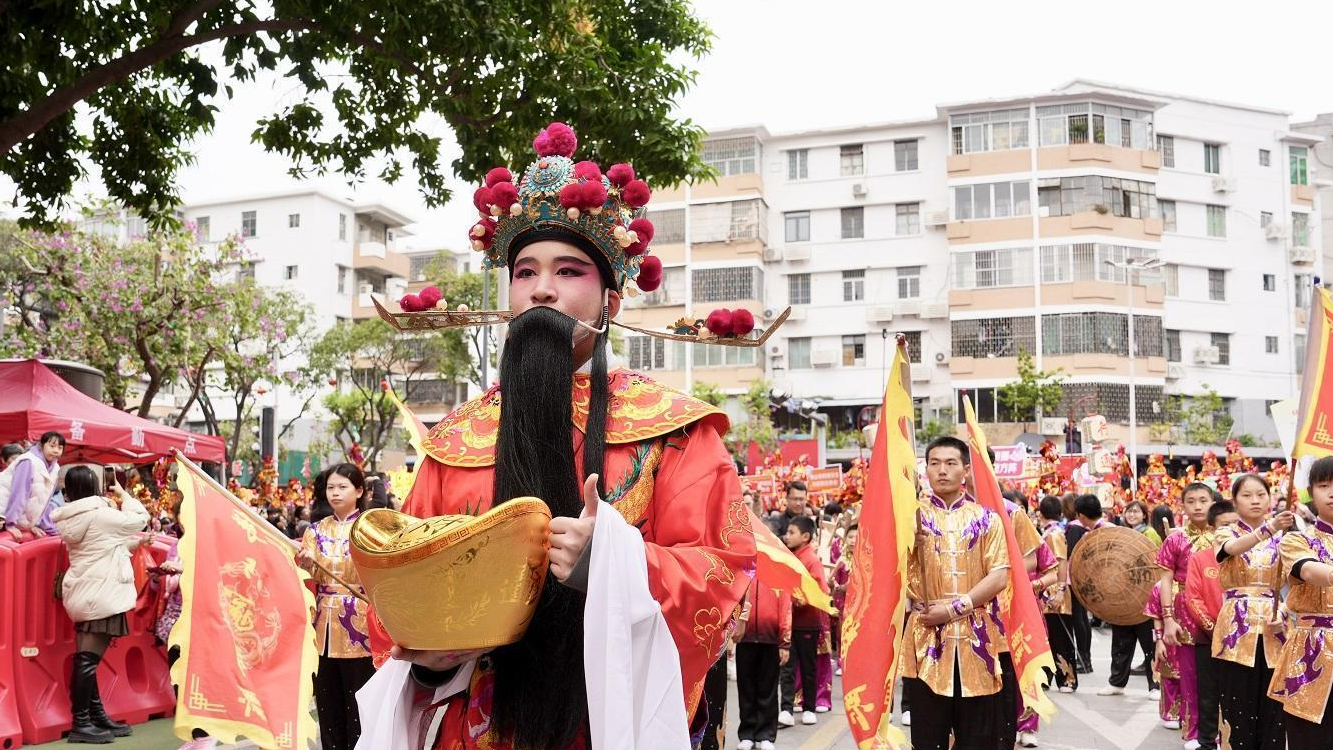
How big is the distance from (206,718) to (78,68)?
203 inches

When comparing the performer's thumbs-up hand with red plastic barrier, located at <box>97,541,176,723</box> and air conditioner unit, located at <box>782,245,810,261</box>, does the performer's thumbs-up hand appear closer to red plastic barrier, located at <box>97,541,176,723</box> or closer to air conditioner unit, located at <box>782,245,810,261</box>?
red plastic barrier, located at <box>97,541,176,723</box>

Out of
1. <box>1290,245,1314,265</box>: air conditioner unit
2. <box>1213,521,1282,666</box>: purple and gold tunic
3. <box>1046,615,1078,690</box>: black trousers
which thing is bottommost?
<box>1046,615,1078,690</box>: black trousers

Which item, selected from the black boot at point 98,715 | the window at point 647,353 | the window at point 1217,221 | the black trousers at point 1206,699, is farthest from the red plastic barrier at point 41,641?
the window at point 1217,221

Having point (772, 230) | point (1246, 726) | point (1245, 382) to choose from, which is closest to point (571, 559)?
point (1246, 726)

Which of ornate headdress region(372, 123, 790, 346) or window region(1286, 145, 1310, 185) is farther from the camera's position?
window region(1286, 145, 1310, 185)

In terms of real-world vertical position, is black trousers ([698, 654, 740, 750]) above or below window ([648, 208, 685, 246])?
below

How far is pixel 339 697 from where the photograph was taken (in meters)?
7.15

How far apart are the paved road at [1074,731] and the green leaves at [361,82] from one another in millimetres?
4220

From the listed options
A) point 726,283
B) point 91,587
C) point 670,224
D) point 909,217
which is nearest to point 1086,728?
point 91,587

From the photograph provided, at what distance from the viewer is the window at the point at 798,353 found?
4347 centimetres

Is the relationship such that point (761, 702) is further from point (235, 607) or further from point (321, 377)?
point (321, 377)

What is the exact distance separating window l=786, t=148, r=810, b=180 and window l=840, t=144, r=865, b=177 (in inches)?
51.5

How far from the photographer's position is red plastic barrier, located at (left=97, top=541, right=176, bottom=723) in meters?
9.04

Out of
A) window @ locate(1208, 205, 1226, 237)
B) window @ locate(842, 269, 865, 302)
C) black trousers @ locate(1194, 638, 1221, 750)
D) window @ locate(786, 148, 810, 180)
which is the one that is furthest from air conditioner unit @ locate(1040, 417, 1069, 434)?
black trousers @ locate(1194, 638, 1221, 750)
